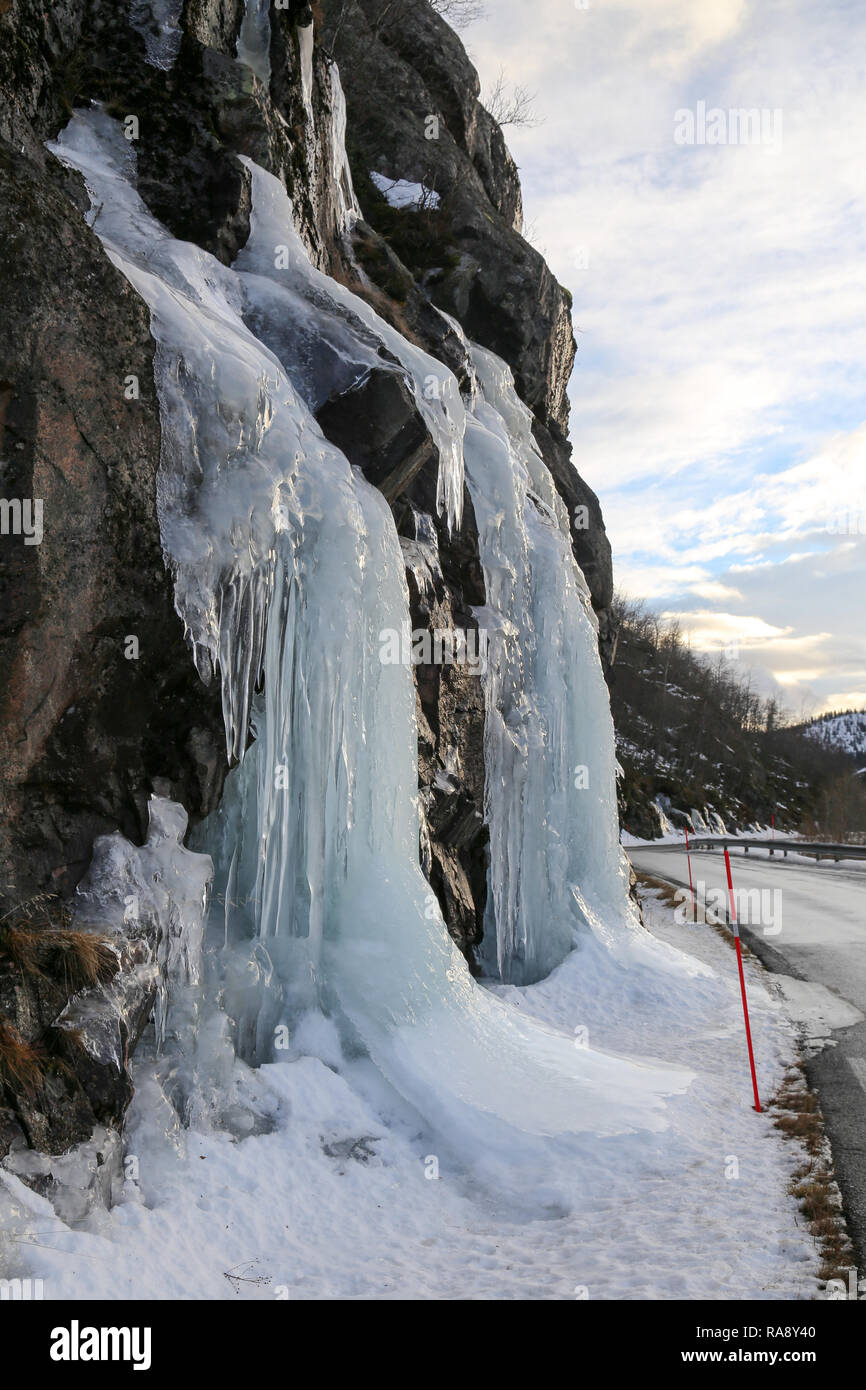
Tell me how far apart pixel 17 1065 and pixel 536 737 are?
25.9 feet

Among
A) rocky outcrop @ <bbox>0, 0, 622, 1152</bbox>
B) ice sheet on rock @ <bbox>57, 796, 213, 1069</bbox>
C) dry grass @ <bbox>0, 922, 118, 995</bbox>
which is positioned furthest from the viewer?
rocky outcrop @ <bbox>0, 0, 622, 1152</bbox>

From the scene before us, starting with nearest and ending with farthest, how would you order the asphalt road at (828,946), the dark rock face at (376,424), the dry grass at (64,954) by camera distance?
the dry grass at (64,954) < the asphalt road at (828,946) < the dark rock face at (376,424)

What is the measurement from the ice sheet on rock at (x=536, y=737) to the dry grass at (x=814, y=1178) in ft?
12.7

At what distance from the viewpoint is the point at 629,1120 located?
5.70m

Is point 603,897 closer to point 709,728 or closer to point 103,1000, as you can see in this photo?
point 103,1000

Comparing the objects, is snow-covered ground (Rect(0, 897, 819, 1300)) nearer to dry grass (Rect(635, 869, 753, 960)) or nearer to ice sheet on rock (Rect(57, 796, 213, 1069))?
ice sheet on rock (Rect(57, 796, 213, 1069))

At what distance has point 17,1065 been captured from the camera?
3822mm

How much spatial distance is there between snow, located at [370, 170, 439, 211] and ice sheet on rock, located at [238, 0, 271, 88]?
524 cm

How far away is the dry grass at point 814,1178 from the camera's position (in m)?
4.09

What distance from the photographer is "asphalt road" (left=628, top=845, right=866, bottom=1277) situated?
5527mm

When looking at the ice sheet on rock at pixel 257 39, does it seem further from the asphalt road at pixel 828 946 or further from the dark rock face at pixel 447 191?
the asphalt road at pixel 828 946

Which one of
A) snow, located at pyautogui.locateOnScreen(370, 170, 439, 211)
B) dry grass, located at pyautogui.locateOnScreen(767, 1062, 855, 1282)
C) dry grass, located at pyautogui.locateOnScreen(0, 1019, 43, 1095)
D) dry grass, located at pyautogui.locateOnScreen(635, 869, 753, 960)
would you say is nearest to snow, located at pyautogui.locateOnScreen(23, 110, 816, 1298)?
dry grass, located at pyautogui.locateOnScreen(767, 1062, 855, 1282)
